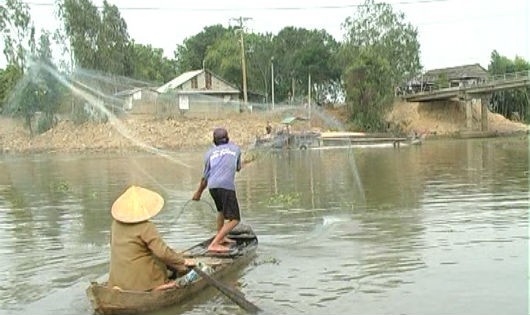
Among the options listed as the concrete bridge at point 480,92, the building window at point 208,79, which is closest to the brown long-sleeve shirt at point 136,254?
the concrete bridge at point 480,92

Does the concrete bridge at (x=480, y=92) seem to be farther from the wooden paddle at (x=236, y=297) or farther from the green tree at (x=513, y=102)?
the wooden paddle at (x=236, y=297)

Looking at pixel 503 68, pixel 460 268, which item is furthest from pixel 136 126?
pixel 503 68

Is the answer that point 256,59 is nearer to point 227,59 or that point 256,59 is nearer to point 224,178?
point 227,59

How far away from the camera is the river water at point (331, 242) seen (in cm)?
806

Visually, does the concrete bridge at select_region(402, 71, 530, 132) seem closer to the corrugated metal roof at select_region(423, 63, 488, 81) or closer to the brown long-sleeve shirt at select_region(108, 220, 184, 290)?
the corrugated metal roof at select_region(423, 63, 488, 81)

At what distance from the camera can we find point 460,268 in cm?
920

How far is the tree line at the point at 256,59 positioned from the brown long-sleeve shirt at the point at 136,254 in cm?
3871

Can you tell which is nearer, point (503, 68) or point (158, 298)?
point (158, 298)

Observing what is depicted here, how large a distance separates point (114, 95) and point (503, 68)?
59890mm

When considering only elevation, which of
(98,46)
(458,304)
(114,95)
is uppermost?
(98,46)

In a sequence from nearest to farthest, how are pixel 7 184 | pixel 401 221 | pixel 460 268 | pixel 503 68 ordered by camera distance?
pixel 460 268
pixel 401 221
pixel 7 184
pixel 503 68

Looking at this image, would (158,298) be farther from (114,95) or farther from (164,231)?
(114,95)

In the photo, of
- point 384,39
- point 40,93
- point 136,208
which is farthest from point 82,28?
point 136,208

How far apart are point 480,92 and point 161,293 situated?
6144cm
